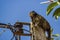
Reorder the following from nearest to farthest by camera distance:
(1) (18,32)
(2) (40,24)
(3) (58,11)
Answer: (3) (58,11) < (2) (40,24) < (1) (18,32)

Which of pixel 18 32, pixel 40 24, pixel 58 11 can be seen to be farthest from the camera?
pixel 18 32

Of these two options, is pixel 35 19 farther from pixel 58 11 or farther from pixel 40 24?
pixel 58 11

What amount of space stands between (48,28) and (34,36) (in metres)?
0.10

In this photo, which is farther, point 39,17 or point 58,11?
point 39,17

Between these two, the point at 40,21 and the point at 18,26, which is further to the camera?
the point at 18,26

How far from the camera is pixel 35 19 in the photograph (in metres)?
0.65

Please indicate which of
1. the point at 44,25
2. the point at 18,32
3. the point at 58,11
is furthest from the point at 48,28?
the point at 18,32

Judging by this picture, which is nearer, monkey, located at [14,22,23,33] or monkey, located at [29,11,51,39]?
monkey, located at [29,11,51,39]

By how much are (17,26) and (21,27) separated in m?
0.07

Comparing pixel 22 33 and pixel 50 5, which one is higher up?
pixel 50 5

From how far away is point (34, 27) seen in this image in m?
0.64

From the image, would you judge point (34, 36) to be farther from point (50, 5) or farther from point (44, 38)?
point (50, 5)

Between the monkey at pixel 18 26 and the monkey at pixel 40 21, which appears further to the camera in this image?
the monkey at pixel 18 26

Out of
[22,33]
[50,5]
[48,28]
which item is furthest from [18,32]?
[50,5]
